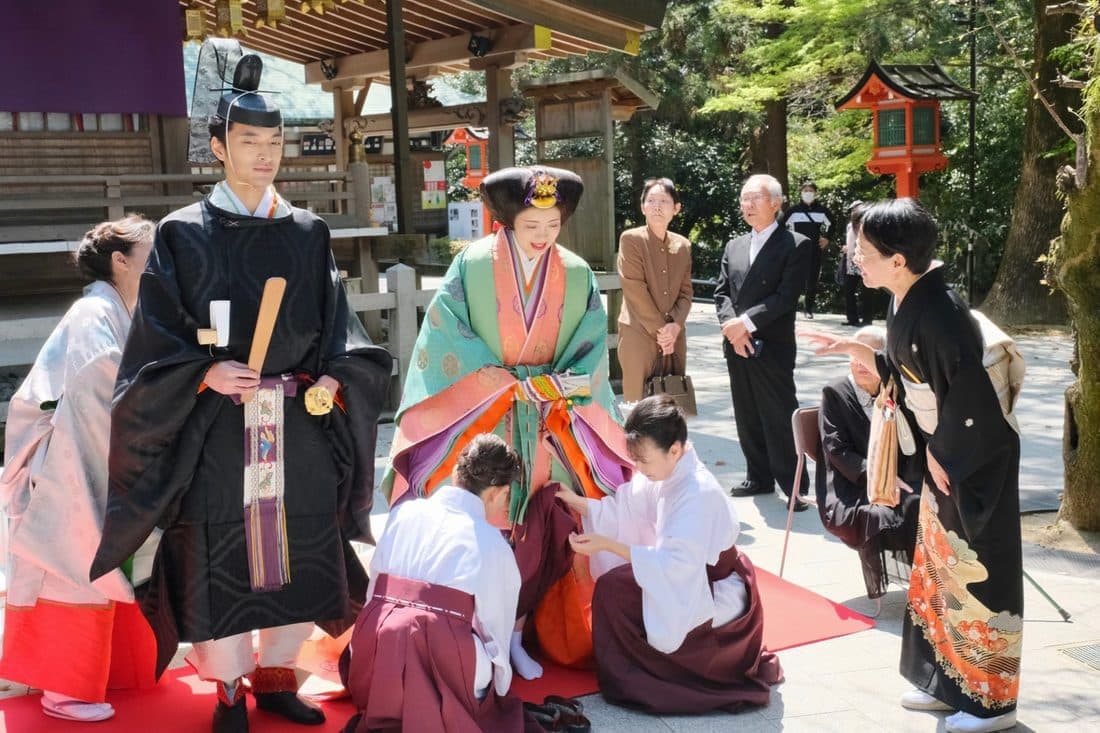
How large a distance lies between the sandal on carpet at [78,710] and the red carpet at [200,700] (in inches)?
0.8

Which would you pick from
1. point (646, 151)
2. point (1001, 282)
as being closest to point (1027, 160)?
point (1001, 282)

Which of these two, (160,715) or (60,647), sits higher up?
(60,647)

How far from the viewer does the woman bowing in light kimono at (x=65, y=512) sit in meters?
3.56

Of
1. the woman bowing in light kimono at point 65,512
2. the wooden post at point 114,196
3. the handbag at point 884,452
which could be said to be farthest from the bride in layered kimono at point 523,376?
the wooden post at point 114,196

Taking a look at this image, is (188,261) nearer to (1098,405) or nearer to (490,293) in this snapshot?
(490,293)

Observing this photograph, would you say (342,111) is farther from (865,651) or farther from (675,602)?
(675,602)

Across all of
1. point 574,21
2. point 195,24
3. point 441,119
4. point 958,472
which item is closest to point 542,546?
point 958,472

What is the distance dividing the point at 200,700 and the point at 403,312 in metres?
5.22

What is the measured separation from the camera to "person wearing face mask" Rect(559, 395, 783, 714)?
3.62 metres

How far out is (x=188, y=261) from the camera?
10.9 feet

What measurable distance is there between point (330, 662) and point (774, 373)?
323 cm

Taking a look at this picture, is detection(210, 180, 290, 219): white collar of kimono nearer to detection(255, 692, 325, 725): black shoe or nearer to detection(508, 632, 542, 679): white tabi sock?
detection(255, 692, 325, 725): black shoe

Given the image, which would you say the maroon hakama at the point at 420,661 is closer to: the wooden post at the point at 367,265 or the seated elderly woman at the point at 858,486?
the seated elderly woman at the point at 858,486

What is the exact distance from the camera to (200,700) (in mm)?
3758
